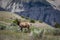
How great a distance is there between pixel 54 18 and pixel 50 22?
325mm

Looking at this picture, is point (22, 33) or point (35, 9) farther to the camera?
point (35, 9)

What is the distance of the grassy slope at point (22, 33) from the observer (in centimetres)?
675

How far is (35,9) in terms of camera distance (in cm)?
898

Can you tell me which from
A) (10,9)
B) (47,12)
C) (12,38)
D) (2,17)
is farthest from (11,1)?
(12,38)

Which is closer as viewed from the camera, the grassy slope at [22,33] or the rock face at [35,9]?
the grassy slope at [22,33]

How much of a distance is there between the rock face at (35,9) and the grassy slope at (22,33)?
0.43 m

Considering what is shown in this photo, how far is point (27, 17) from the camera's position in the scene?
8609 mm

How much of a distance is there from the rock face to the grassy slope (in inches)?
16.9

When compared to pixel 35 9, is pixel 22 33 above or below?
below

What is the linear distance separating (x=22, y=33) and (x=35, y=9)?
1857 millimetres

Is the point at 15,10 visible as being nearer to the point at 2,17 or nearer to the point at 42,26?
the point at 2,17

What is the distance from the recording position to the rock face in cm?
873

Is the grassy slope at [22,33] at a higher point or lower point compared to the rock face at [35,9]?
lower

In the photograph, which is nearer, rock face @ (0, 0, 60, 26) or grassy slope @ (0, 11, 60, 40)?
grassy slope @ (0, 11, 60, 40)
